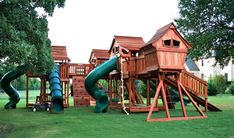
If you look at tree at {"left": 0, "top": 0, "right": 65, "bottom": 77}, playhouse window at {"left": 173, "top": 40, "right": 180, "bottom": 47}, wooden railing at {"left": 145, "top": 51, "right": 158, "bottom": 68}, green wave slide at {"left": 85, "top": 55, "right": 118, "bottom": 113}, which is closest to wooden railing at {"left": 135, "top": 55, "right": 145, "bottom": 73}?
wooden railing at {"left": 145, "top": 51, "right": 158, "bottom": 68}

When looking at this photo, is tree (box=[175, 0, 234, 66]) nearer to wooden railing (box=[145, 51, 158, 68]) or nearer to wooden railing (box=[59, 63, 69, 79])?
wooden railing (box=[145, 51, 158, 68])

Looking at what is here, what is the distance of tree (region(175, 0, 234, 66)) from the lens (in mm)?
25703

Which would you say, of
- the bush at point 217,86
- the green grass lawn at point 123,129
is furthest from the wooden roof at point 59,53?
the bush at point 217,86

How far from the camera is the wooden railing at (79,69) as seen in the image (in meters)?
27.6

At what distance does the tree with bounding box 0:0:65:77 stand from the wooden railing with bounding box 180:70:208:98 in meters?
8.09

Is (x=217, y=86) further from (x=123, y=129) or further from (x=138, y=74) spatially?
(x=123, y=129)

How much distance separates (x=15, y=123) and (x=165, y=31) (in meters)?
8.11

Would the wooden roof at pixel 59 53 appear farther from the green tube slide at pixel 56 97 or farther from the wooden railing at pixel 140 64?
the wooden railing at pixel 140 64

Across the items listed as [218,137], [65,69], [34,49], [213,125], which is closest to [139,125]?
[213,125]

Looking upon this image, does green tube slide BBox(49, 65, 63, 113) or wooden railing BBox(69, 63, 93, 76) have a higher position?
wooden railing BBox(69, 63, 93, 76)

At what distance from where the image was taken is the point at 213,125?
1340cm

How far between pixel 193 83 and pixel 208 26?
29.7 ft

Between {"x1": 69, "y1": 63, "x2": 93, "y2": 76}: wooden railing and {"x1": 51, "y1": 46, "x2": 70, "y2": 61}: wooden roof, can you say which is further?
{"x1": 69, "y1": 63, "x2": 93, "y2": 76}: wooden railing

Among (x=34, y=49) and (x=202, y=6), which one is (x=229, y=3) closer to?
(x=202, y=6)
